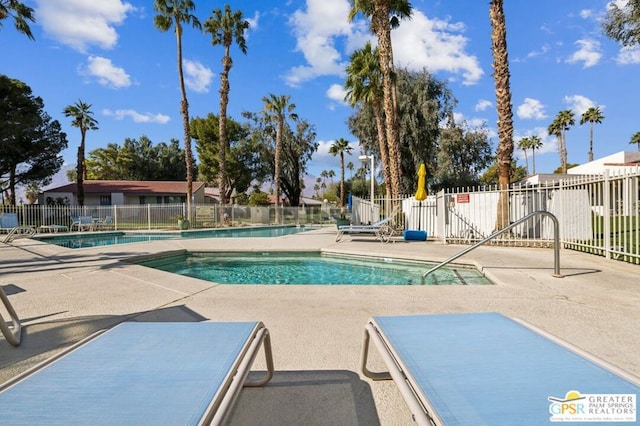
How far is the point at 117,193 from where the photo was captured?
107ft

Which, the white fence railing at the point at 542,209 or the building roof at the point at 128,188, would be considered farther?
the building roof at the point at 128,188

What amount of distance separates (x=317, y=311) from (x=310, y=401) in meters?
1.74

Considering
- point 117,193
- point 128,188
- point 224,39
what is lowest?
point 117,193

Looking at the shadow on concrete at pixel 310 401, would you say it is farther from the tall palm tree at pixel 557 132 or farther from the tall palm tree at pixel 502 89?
the tall palm tree at pixel 557 132

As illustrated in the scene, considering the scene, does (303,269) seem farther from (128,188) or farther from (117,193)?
(128,188)

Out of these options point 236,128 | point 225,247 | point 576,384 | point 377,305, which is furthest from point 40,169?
point 576,384

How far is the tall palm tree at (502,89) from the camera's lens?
1050 cm

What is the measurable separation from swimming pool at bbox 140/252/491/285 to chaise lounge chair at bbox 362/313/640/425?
4337 millimetres

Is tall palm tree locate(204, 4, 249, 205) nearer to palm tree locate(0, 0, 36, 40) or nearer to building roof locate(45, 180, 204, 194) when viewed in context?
palm tree locate(0, 0, 36, 40)

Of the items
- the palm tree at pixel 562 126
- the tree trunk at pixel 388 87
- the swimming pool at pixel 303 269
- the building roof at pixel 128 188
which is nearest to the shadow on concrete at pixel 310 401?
the swimming pool at pixel 303 269

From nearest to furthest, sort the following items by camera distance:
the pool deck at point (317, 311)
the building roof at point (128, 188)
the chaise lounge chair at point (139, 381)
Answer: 1. the chaise lounge chair at point (139, 381)
2. the pool deck at point (317, 311)
3. the building roof at point (128, 188)

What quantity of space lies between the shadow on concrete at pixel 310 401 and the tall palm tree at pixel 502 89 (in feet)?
31.9

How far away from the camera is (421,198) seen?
39.3 feet

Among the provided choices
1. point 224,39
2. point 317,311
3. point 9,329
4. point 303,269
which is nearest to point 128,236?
point 303,269
